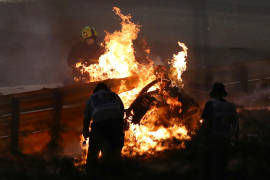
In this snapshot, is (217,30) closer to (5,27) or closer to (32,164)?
(5,27)

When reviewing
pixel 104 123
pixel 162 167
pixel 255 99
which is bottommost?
pixel 162 167

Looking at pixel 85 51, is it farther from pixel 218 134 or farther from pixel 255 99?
pixel 218 134

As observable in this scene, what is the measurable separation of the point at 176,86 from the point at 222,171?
292 centimetres

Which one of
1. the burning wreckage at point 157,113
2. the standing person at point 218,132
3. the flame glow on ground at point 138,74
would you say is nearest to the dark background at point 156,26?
the flame glow on ground at point 138,74

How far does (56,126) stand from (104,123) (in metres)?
1.65

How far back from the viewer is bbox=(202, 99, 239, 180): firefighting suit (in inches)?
199

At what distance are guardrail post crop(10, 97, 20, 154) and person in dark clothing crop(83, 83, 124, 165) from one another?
5.68 ft

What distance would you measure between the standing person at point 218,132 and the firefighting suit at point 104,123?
1.58 m

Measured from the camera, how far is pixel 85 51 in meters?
10.3

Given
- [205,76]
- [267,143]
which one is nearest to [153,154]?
[267,143]

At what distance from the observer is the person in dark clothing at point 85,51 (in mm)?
10141

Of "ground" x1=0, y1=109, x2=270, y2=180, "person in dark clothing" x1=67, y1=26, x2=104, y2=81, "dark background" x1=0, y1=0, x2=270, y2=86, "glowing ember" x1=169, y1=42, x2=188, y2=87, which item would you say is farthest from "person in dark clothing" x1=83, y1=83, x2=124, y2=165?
A: "dark background" x1=0, y1=0, x2=270, y2=86

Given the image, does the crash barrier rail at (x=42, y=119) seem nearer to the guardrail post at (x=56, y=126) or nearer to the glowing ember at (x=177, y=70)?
the guardrail post at (x=56, y=126)

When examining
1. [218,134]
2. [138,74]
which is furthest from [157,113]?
[218,134]
